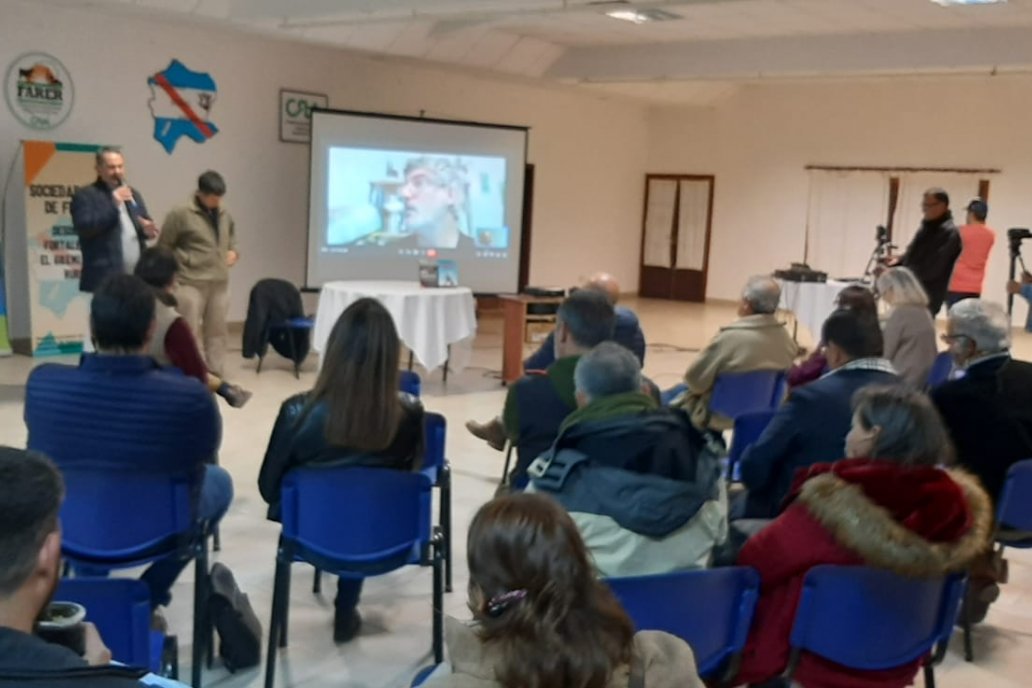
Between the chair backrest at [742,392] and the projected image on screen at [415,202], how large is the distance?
5.65 meters

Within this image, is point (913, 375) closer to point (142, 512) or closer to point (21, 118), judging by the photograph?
point (142, 512)

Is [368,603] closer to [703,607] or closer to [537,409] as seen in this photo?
[537,409]

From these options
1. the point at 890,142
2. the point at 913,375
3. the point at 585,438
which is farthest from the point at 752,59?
the point at 585,438

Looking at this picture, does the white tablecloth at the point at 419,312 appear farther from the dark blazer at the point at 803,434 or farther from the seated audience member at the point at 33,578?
the seated audience member at the point at 33,578

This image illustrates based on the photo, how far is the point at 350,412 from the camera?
291cm

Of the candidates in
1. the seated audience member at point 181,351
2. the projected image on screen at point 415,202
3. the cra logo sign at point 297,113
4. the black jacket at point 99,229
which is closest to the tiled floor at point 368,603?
the seated audience member at point 181,351

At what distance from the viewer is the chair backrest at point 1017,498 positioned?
3.32m

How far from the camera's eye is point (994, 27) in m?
9.46

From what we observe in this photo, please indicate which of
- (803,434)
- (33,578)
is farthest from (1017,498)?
(33,578)

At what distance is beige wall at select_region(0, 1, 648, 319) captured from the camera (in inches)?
329

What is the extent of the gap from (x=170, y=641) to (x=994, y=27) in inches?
372

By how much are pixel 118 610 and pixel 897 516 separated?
1.59 metres

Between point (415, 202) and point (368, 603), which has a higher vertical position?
point (415, 202)

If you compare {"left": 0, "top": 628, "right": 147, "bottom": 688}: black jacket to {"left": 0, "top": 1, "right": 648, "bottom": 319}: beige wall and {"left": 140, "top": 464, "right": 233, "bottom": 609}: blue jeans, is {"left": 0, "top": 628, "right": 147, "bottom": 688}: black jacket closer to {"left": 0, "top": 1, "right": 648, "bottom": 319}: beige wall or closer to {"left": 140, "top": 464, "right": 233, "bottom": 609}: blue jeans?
{"left": 140, "top": 464, "right": 233, "bottom": 609}: blue jeans
